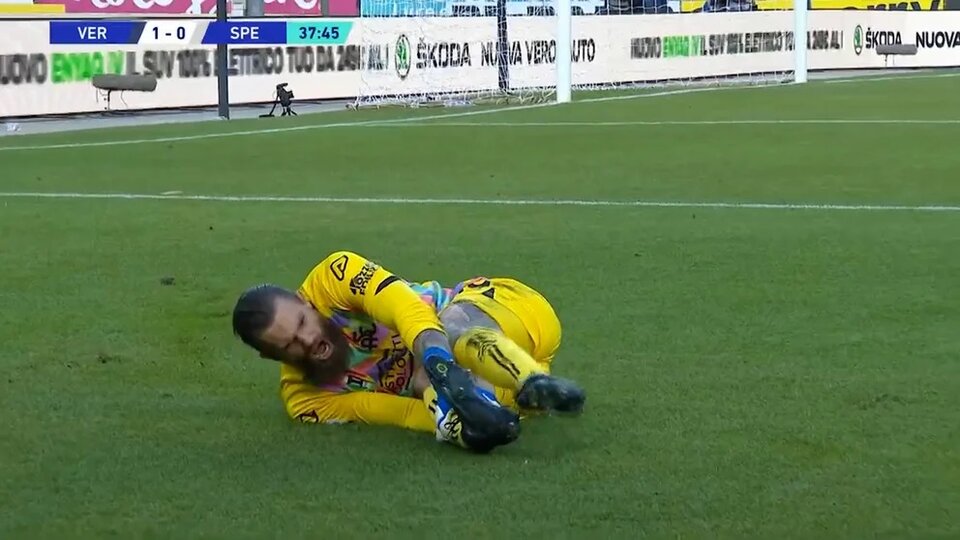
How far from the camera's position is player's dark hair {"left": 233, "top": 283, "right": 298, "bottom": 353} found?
5008 mm

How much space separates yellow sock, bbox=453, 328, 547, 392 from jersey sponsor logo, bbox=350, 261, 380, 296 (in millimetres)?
327

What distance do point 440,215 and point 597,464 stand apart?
619 cm

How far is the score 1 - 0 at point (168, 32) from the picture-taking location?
2219 cm

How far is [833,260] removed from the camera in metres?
8.78

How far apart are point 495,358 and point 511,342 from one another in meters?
0.12

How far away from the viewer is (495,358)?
4.93 meters

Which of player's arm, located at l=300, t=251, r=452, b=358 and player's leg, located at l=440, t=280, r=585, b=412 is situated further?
player's arm, located at l=300, t=251, r=452, b=358

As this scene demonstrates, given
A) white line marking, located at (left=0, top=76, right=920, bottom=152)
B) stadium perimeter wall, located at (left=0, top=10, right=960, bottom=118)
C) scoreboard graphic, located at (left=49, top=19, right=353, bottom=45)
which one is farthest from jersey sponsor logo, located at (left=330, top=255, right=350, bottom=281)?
scoreboard graphic, located at (left=49, top=19, right=353, bottom=45)

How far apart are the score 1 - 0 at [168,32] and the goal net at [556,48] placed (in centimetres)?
294

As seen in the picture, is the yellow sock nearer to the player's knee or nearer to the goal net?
the player's knee

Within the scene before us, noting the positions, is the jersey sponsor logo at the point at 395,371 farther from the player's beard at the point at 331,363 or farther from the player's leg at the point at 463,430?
the player's leg at the point at 463,430

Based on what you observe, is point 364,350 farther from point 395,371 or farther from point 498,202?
point 498,202

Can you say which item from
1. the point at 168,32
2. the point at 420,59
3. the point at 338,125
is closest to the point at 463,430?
the point at 338,125

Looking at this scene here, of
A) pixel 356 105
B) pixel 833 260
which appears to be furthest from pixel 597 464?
pixel 356 105
